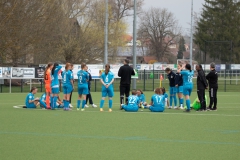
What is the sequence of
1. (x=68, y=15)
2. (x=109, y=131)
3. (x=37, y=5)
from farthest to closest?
(x=68, y=15)
(x=37, y=5)
(x=109, y=131)

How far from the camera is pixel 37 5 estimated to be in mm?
39469

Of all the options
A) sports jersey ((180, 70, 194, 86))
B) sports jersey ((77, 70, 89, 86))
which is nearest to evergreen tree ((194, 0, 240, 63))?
sports jersey ((180, 70, 194, 86))

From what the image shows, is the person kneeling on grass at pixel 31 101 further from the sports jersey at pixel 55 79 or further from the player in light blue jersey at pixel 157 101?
the player in light blue jersey at pixel 157 101

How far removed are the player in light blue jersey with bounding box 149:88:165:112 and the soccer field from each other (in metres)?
1.62

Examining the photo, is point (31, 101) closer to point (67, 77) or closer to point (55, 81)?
point (55, 81)

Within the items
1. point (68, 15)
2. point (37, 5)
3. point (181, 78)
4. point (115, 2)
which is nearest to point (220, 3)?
point (115, 2)

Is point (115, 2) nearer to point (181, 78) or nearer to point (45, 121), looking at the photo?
point (181, 78)

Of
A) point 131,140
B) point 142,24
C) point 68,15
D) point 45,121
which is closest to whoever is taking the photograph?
point 131,140

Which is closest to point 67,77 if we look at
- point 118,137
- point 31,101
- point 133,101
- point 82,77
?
point 82,77

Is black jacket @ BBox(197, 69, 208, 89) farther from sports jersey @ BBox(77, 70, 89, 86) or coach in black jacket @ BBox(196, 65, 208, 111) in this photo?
sports jersey @ BBox(77, 70, 89, 86)

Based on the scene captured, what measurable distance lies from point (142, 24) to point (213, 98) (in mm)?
72661

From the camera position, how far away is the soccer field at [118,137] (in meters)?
9.49

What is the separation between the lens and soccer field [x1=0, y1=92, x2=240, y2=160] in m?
9.49

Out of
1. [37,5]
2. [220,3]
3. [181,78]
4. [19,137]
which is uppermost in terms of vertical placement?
[220,3]
